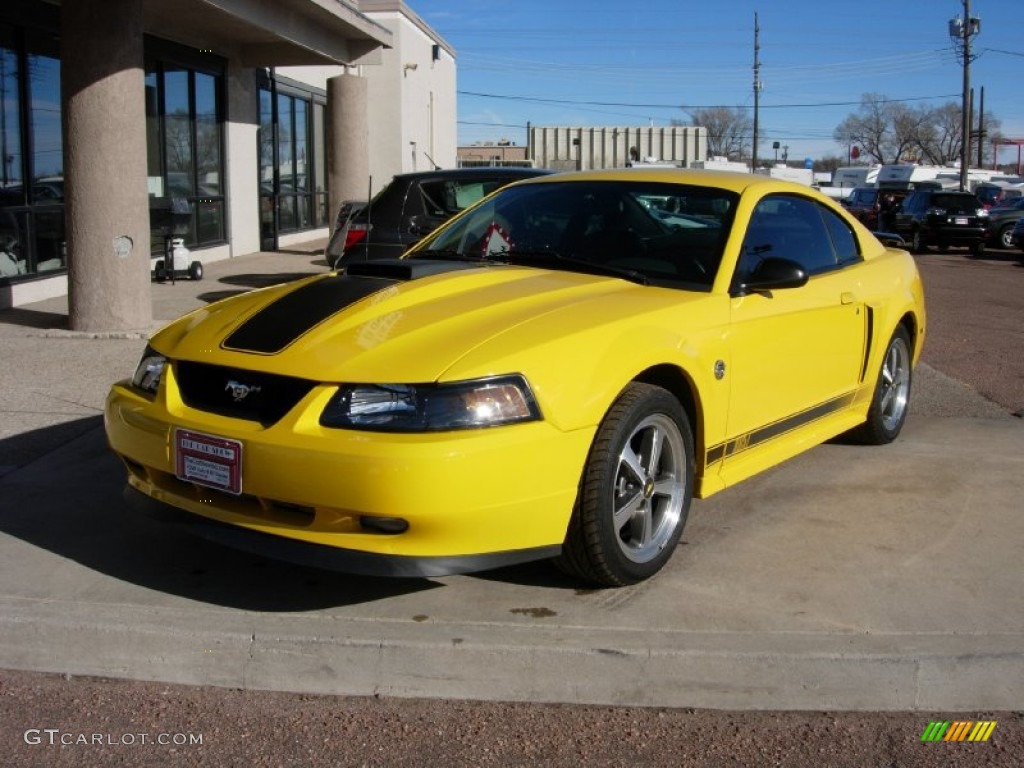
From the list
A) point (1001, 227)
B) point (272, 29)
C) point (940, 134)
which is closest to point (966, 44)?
point (1001, 227)

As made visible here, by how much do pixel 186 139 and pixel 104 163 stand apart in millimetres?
8009

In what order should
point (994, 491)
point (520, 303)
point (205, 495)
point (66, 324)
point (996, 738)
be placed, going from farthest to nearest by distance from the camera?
point (66, 324), point (994, 491), point (520, 303), point (205, 495), point (996, 738)

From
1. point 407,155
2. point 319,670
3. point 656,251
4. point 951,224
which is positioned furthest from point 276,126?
point 319,670

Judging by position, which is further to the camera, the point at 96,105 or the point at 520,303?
the point at 96,105

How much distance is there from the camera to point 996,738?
11.0 feet

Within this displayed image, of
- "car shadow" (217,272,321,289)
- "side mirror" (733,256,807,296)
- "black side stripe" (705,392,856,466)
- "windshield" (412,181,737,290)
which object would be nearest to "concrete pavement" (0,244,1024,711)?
"black side stripe" (705,392,856,466)

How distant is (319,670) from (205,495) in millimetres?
745

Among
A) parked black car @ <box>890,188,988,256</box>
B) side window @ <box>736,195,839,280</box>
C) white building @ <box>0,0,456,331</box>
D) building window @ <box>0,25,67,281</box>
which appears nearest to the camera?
side window @ <box>736,195,839,280</box>

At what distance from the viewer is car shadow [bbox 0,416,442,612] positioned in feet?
13.3

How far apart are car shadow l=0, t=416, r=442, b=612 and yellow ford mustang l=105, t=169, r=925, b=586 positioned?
36 centimetres

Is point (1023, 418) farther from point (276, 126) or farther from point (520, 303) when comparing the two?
point (276, 126)

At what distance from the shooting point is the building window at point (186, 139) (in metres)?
15.7

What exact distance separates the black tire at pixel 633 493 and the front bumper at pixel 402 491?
131 millimetres

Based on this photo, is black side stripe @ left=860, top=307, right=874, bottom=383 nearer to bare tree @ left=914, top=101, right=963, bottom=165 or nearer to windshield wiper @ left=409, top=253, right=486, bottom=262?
windshield wiper @ left=409, top=253, right=486, bottom=262
